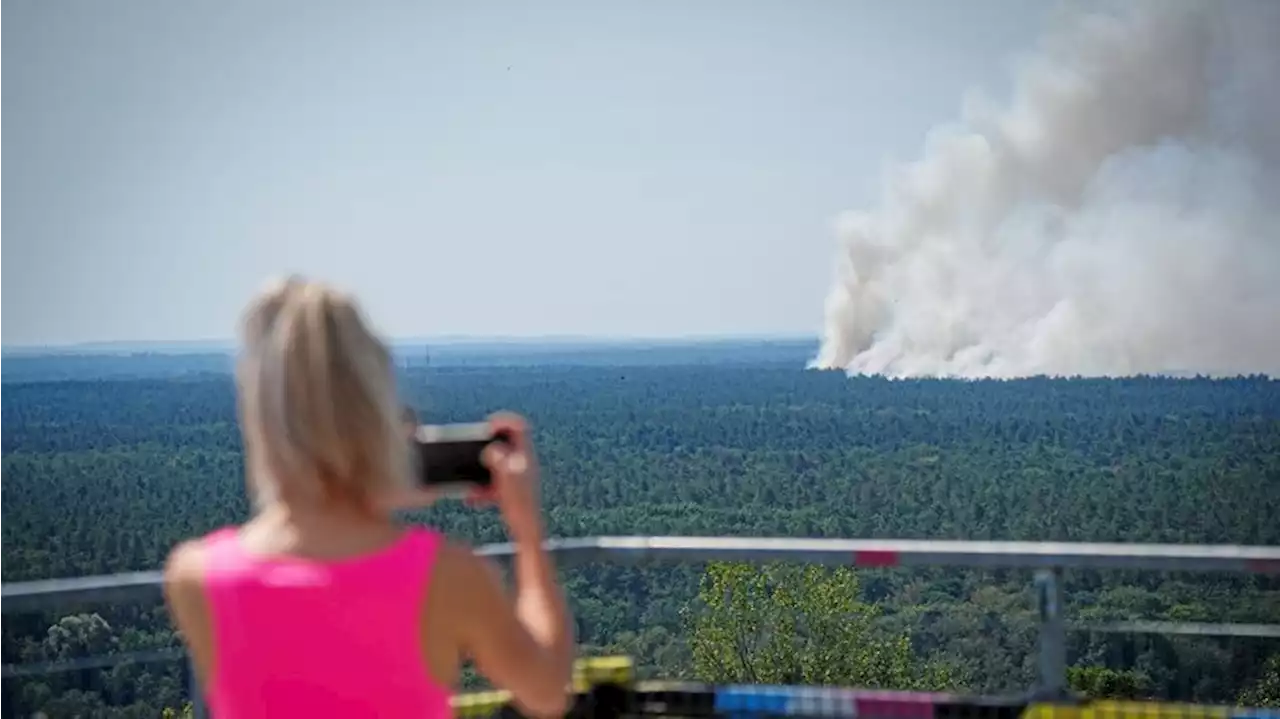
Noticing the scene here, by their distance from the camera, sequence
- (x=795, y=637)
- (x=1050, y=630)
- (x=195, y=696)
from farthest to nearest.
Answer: (x=795, y=637) < (x=195, y=696) < (x=1050, y=630)

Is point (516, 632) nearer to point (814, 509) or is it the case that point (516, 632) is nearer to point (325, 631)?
point (325, 631)

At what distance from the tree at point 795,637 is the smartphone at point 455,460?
49080mm

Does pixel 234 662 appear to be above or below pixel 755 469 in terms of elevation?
above

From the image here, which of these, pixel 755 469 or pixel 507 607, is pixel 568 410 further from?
pixel 507 607

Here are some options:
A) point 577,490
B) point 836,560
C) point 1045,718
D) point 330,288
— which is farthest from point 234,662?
point 577,490

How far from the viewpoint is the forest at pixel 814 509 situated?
41469 mm

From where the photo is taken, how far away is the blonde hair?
1.89 m

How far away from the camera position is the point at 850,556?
3770 millimetres

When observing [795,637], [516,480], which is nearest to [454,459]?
[516,480]

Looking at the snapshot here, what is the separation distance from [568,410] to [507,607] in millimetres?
170644

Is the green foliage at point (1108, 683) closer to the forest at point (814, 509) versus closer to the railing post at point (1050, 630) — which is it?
the forest at point (814, 509)

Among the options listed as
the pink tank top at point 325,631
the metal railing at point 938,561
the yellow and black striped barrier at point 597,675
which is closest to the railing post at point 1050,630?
the metal railing at point 938,561

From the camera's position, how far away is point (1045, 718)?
121 inches

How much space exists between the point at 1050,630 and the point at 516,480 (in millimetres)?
1831
